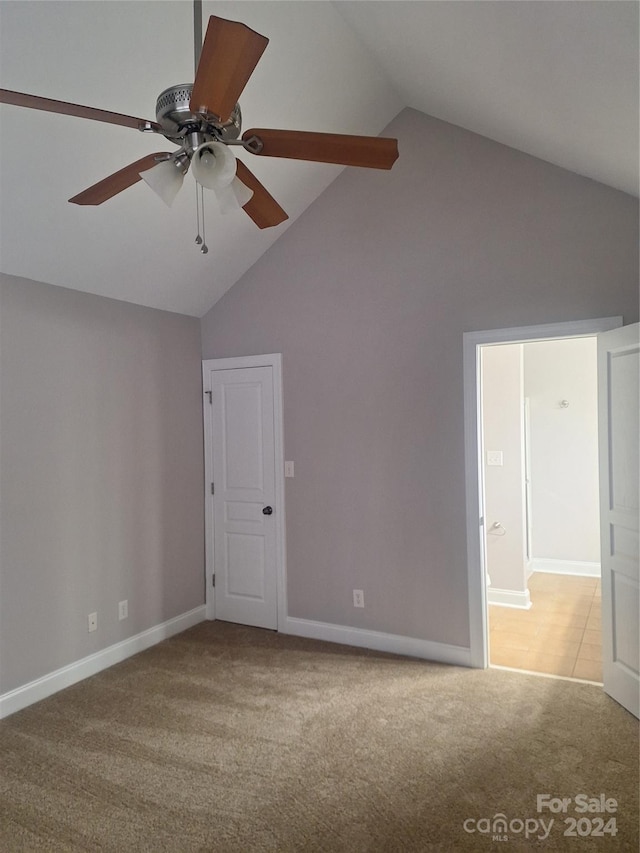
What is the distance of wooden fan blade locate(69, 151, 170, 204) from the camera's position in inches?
65.9

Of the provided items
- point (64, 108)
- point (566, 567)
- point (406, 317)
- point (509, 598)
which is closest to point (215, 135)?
point (64, 108)

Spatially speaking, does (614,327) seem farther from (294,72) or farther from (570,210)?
(294,72)

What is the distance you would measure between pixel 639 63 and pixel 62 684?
4.05 m

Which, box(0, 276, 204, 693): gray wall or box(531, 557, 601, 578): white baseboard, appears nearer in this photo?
box(0, 276, 204, 693): gray wall

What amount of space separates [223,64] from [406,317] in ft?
8.15

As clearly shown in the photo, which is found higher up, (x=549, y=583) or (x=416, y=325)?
(x=416, y=325)

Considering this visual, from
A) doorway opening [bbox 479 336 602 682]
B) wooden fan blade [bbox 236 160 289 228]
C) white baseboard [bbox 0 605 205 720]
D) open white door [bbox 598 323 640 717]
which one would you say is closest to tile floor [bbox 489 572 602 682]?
doorway opening [bbox 479 336 602 682]

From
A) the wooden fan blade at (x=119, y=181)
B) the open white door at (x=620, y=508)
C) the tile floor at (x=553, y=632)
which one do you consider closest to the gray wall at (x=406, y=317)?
the open white door at (x=620, y=508)

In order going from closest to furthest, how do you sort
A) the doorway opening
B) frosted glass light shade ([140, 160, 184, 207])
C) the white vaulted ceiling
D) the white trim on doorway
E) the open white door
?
frosted glass light shade ([140, 160, 184, 207]) → the white vaulted ceiling → the open white door → the white trim on doorway → the doorway opening

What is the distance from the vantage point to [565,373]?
554 cm

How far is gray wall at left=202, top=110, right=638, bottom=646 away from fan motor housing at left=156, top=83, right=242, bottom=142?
2227 mm

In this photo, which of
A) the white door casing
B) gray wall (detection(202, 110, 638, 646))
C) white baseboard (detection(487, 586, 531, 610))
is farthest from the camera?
white baseboard (detection(487, 586, 531, 610))

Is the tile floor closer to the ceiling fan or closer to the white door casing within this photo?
the white door casing

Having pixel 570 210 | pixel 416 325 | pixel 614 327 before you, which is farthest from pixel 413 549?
pixel 570 210
